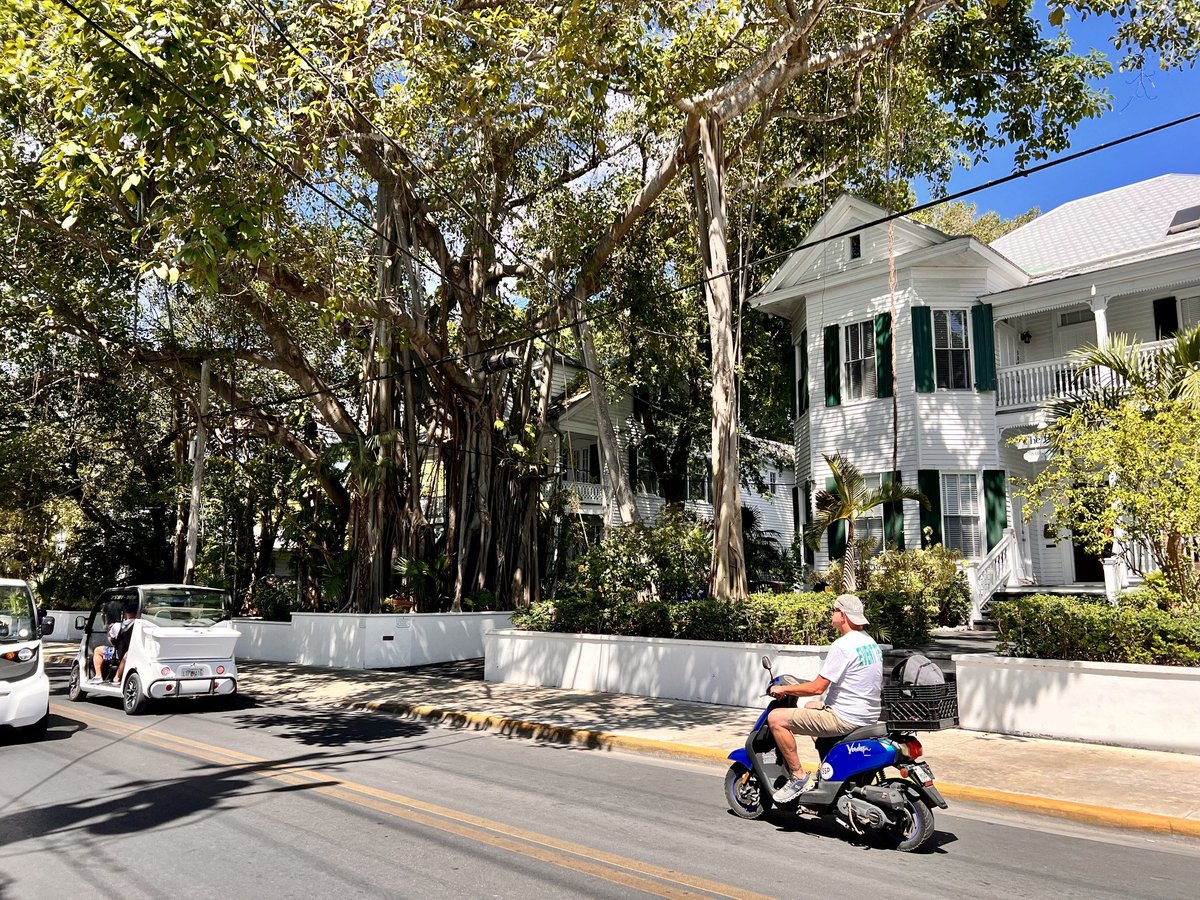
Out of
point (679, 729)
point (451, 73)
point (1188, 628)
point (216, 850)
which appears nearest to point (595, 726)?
point (679, 729)

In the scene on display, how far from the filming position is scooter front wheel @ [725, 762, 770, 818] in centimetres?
649

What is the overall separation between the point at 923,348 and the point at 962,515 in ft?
12.6

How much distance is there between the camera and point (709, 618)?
1230 cm

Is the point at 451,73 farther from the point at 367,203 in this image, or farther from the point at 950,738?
the point at 950,738

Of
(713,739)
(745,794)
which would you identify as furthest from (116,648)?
(745,794)

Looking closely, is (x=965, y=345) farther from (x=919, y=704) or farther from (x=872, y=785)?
(x=872, y=785)

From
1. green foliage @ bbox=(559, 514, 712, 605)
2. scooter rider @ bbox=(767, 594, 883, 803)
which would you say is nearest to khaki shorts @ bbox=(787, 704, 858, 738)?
scooter rider @ bbox=(767, 594, 883, 803)

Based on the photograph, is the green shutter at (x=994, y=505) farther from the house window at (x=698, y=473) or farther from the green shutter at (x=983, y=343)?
the house window at (x=698, y=473)

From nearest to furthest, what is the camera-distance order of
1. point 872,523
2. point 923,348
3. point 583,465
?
point 923,348 → point 872,523 → point 583,465

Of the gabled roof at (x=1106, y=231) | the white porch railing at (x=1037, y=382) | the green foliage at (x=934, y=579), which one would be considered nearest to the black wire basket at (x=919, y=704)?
the green foliage at (x=934, y=579)

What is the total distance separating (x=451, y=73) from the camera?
40.0 feet

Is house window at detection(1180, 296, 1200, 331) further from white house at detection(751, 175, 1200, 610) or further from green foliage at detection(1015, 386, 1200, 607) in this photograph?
green foliage at detection(1015, 386, 1200, 607)

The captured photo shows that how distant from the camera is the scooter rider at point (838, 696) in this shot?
5969 millimetres

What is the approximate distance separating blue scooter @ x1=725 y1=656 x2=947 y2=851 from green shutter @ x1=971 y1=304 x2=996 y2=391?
15.3 m
